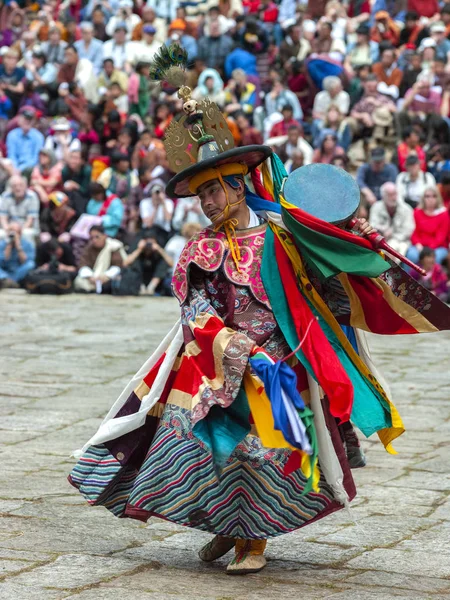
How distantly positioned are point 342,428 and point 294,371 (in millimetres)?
394

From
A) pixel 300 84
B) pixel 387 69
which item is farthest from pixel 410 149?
pixel 300 84

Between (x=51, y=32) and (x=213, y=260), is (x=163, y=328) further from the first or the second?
(x=51, y=32)

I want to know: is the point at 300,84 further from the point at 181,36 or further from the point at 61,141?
the point at 61,141

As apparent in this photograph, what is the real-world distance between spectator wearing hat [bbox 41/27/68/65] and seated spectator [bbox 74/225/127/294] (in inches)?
197

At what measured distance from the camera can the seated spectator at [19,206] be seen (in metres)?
15.0

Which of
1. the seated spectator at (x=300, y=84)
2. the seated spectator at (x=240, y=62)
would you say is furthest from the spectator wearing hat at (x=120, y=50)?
the seated spectator at (x=300, y=84)

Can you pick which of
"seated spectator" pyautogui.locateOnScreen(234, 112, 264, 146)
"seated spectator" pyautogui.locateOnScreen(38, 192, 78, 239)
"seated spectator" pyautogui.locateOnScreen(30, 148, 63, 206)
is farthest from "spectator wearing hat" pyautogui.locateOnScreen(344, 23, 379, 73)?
"seated spectator" pyautogui.locateOnScreen(38, 192, 78, 239)

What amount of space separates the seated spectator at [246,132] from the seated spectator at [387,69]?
1.96 meters

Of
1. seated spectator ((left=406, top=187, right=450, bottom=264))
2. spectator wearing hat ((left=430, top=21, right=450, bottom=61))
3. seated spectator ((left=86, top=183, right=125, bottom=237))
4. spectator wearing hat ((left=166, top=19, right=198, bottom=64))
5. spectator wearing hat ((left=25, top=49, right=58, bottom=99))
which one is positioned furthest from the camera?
spectator wearing hat ((left=166, top=19, right=198, bottom=64))

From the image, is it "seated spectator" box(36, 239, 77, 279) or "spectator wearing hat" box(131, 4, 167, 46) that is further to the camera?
"spectator wearing hat" box(131, 4, 167, 46)

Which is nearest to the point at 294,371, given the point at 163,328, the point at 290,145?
the point at 163,328

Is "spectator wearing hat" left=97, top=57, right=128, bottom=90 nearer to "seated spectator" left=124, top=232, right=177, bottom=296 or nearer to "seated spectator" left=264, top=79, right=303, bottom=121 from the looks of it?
"seated spectator" left=264, top=79, right=303, bottom=121

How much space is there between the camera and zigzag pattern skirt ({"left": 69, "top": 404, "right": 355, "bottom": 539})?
4.56 metres

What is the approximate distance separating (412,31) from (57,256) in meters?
6.68
